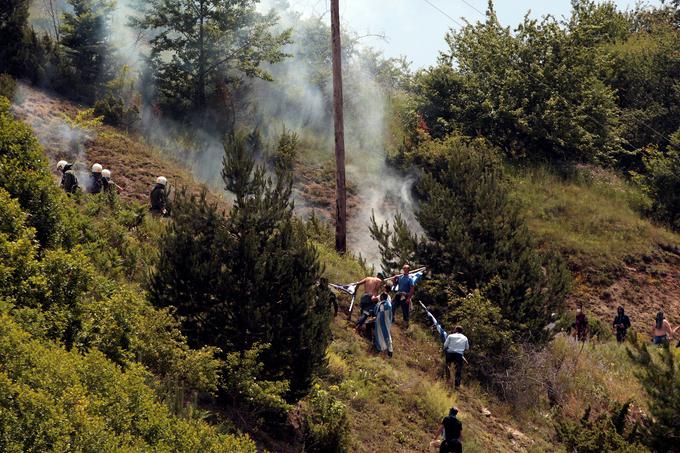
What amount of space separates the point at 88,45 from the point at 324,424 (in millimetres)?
20020

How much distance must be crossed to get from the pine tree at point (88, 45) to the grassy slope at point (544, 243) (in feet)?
6.44

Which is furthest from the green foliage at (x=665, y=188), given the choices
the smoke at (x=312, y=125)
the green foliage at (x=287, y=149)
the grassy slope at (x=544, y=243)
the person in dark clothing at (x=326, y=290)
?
the person in dark clothing at (x=326, y=290)

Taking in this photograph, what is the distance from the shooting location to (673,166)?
3241 centimetres

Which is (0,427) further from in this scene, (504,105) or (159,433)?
(504,105)

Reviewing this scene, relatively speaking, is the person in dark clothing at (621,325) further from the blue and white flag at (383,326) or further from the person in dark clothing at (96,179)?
the person in dark clothing at (96,179)

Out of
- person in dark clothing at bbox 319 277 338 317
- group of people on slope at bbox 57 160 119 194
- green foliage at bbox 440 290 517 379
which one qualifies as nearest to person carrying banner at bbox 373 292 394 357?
person in dark clothing at bbox 319 277 338 317

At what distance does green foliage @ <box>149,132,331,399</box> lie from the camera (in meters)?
12.5

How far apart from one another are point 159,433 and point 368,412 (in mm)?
5537

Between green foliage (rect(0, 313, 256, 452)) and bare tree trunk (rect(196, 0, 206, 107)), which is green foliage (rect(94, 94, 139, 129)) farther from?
green foliage (rect(0, 313, 256, 452))

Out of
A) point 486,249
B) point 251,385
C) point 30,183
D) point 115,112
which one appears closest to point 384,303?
point 486,249

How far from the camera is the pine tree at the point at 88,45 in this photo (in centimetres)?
2834

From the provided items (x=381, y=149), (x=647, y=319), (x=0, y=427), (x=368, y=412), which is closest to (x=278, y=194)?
(x=368, y=412)

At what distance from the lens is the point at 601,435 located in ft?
46.6

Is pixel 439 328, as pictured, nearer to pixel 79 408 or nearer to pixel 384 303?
pixel 384 303
